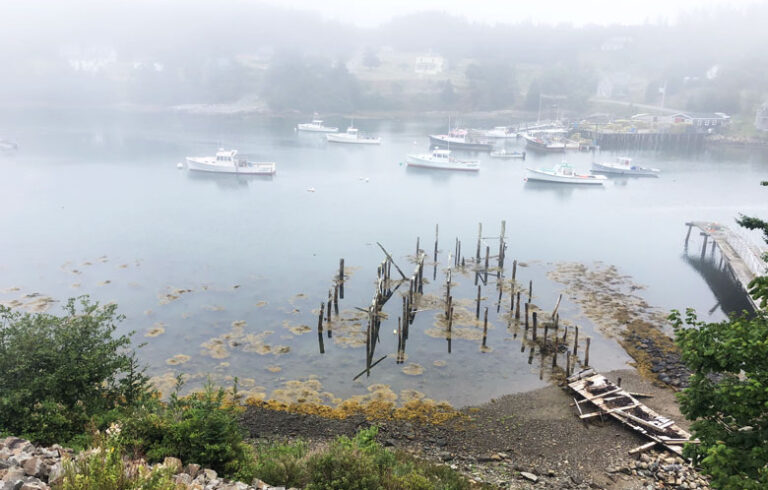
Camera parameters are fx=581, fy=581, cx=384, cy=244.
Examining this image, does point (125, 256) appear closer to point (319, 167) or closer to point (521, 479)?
point (521, 479)

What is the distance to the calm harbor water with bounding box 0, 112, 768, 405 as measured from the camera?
26.4m

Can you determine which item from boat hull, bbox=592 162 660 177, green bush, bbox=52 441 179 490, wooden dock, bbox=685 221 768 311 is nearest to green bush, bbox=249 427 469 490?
green bush, bbox=52 441 179 490

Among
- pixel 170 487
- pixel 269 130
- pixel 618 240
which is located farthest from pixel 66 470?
pixel 269 130

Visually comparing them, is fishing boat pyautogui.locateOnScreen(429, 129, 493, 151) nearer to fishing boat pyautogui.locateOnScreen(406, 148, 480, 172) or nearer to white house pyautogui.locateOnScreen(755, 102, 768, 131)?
fishing boat pyautogui.locateOnScreen(406, 148, 480, 172)

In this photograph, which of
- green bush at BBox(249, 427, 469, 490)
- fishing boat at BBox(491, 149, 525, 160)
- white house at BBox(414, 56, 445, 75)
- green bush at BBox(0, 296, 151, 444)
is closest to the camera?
green bush at BBox(249, 427, 469, 490)

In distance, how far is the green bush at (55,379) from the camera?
13203mm

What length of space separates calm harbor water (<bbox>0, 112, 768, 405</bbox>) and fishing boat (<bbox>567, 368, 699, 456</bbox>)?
2344 millimetres

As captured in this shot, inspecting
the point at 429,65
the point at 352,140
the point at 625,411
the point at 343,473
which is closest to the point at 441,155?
the point at 352,140

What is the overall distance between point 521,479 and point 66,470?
12.3 m

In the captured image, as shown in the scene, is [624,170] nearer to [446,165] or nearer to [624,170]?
[624,170]

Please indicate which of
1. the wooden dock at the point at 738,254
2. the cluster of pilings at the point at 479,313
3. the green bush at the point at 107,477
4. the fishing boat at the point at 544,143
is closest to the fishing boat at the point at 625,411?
the cluster of pilings at the point at 479,313

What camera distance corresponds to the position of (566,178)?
72500 mm

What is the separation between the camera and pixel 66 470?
952 cm

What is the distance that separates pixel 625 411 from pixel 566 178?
55.7m
